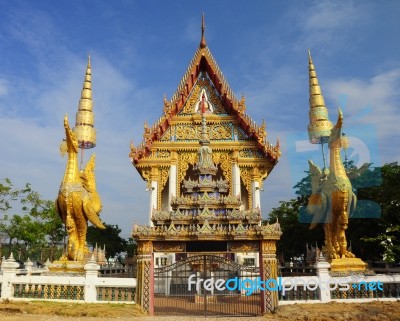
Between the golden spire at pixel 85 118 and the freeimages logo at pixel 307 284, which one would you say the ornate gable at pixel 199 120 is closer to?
the golden spire at pixel 85 118

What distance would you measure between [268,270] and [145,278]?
295 cm

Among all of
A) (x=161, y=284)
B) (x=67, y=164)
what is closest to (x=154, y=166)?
(x=67, y=164)

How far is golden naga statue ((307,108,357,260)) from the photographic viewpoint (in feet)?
41.0

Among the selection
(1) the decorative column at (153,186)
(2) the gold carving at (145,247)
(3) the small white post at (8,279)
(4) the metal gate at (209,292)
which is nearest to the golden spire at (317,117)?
(1) the decorative column at (153,186)

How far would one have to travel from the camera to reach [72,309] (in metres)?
9.16

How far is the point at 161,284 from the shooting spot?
45.3 ft

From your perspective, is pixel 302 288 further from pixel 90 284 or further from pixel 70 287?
pixel 70 287

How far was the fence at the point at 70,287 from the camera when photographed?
32.4ft

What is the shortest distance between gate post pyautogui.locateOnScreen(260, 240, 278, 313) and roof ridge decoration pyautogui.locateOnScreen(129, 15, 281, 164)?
7.31 metres

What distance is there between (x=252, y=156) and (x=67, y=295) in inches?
382

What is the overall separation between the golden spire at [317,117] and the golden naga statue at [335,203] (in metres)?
3.38

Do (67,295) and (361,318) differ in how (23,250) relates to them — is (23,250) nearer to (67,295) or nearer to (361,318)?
(67,295)

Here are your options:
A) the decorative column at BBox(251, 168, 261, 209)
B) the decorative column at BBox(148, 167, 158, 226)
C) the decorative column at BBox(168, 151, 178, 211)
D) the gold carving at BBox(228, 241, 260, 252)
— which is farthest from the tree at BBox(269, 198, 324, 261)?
the gold carving at BBox(228, 241, 260, 252)

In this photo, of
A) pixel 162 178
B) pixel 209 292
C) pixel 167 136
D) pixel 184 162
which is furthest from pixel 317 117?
pixel 209 292
